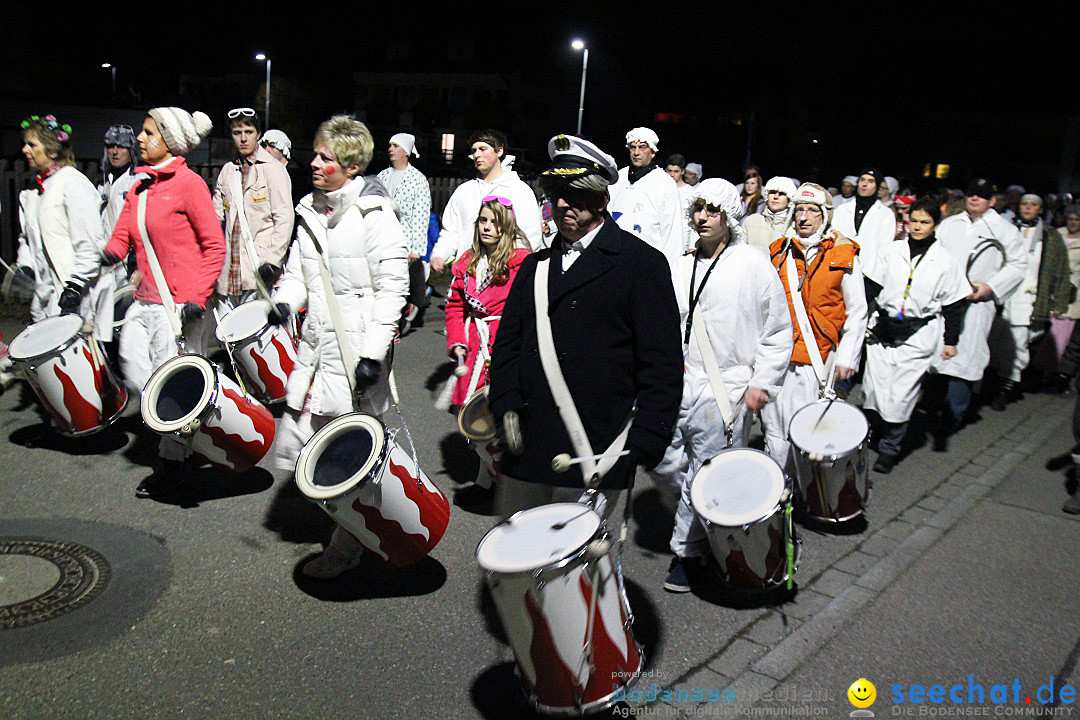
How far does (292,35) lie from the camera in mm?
52656

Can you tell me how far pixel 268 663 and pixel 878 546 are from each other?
3.47 metres

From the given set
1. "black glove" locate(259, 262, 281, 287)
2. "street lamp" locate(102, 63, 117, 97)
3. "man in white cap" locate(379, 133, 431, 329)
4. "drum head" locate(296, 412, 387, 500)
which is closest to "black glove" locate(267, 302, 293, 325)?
"black glove" locate(259, 262, 281, 287)

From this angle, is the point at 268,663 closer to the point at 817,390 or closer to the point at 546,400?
the point at 546,400

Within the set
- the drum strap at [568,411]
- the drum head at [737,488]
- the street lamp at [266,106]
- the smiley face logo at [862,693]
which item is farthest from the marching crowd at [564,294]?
the street lamp at [266,106]

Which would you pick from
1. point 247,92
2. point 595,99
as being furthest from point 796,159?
point 247,92

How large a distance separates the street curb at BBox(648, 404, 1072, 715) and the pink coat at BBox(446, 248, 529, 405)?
220cm

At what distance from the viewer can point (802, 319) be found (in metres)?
5.75

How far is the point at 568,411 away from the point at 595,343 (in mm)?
265

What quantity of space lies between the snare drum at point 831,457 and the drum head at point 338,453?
2.54 meters

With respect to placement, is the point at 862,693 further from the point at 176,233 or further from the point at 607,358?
the point at 176,233

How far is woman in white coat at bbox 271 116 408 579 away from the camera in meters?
4.54

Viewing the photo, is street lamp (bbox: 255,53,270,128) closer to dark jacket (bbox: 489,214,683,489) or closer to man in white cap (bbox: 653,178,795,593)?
man in white cap (bbox: 653,178,795,593)

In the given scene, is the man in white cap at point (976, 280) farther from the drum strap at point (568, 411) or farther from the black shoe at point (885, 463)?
the drum strap at point (568, 411)

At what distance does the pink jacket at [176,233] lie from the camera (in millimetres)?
5477
